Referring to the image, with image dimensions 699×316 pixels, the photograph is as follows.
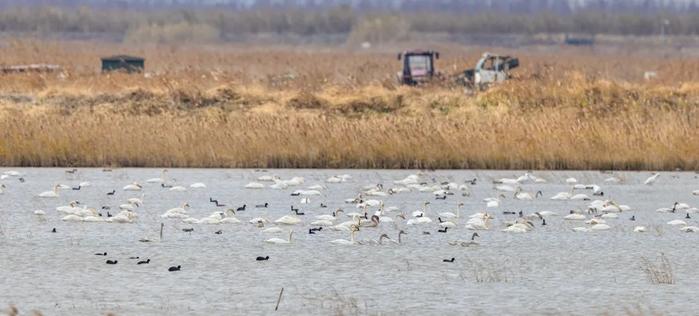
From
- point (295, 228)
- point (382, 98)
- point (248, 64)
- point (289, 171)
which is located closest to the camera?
point (295, 228)

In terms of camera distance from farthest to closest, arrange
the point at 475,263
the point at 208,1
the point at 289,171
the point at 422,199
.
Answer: the point at 208,1 → the point at 289,171 → the point at 422,199 → the point at 475,263

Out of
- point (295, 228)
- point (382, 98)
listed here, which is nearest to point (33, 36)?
point (382, 98)

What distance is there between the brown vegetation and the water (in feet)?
19.5

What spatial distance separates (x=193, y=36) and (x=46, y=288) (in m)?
84.5

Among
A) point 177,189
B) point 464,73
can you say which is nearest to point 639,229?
point 177,189

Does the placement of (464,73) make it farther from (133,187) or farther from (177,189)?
(133,187)

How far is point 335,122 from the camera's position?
32.4 meters

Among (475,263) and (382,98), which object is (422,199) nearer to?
(475,263)

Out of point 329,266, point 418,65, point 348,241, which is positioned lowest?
point 418,65

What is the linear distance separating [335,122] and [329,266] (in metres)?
16.8

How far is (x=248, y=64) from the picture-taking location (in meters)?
68.4

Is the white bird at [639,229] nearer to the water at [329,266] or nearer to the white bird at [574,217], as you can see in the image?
the water at [329,266]

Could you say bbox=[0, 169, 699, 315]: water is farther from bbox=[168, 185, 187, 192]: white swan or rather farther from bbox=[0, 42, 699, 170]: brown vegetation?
bbox=[0, 42, 699, 170]: brown vegetation

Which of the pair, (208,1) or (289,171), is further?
(208,1)
